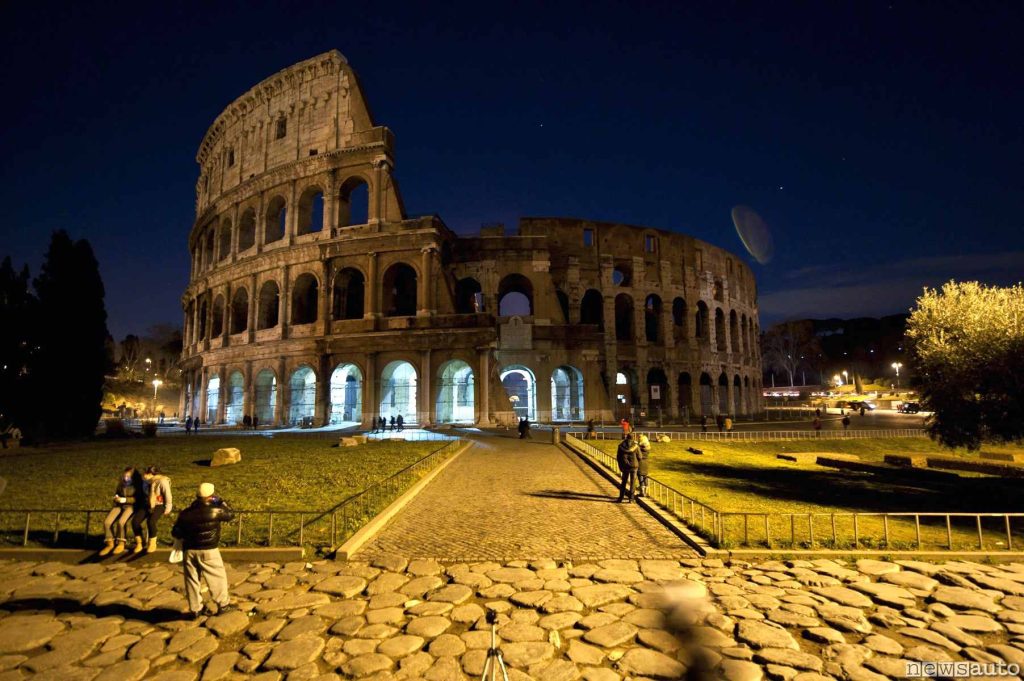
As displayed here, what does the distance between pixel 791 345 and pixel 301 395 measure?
73.4 meters

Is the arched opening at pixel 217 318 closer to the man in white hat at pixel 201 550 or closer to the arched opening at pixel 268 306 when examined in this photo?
the arched opening at pixel 268 306

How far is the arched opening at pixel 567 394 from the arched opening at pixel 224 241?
2673 centimetres

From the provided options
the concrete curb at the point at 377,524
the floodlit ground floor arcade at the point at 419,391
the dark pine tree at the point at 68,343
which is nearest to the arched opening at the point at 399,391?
the floodlit ground floor arcade at the point at 419,391

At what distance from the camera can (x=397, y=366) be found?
3141 centimetres

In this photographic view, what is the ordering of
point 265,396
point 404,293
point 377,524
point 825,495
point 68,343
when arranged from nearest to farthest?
point 377,524
point 825,495
point 68,343
point 265,396
point 404,293

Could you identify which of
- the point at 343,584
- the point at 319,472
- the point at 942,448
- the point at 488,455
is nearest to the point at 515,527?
the point at 343,584

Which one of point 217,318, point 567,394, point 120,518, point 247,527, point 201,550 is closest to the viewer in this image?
point 201,550

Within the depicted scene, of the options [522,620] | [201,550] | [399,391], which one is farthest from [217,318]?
[522,620]

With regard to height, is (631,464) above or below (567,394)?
below

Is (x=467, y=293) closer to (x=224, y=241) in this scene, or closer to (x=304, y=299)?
(x=304, y=299)

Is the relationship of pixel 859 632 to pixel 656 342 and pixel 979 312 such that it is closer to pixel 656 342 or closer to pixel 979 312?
pixel 979 312

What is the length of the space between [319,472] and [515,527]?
7.53 metres

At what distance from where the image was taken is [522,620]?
15.7 feet

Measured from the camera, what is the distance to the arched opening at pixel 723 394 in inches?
1686
